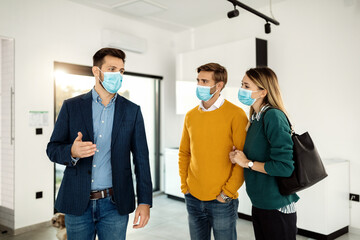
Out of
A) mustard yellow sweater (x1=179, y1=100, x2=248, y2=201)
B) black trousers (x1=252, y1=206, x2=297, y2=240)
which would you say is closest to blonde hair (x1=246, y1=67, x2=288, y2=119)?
mustard yellow sweater (x1=179, y1=100, x2=248, y2=201)

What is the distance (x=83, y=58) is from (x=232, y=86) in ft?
6.96

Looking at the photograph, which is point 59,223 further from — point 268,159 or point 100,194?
point 268,159

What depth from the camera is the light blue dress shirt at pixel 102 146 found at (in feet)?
5.16

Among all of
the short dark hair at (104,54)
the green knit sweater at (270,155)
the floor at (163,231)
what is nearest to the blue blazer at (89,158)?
the short dark hair at (104,54)

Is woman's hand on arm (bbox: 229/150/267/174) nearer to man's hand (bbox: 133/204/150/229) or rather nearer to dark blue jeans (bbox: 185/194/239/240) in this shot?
dark blue jeans (bbox: 185/194/239/240)

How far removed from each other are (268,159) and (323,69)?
2.59 metres

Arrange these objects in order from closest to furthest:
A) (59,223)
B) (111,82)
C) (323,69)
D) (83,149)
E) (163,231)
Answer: (83,149)
(111,82)
(59,223)
(163,231)
(323,69)

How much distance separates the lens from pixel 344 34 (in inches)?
143

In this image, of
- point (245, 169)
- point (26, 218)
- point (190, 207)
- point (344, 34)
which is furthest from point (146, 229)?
point (344, 34)

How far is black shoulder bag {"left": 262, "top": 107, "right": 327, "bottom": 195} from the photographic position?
1605mm

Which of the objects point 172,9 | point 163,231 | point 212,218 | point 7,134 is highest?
point 172,9

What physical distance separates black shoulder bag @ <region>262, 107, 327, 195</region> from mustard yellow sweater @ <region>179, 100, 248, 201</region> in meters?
0.29

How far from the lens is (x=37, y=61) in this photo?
12.6 feet

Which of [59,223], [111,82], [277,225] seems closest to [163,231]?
[59,223]
